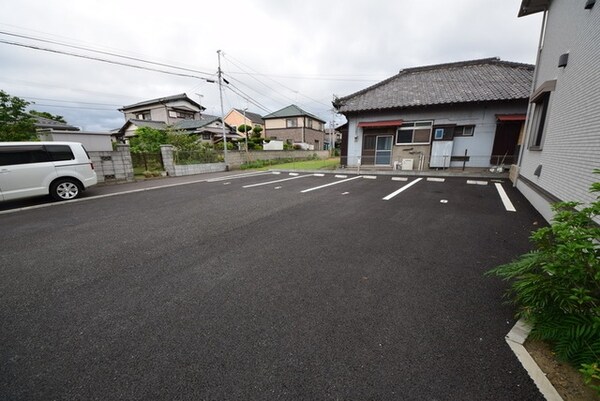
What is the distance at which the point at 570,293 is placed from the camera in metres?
1.65

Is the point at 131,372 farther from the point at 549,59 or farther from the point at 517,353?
the point at 549,59

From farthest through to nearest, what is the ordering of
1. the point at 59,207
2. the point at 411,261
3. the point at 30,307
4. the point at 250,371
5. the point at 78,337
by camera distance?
the point at 59,207, the point at 411,261, the point at 30,307, the point at 78,337, the point at 250,371

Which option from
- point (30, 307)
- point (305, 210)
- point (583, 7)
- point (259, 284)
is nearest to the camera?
point (30, 307)

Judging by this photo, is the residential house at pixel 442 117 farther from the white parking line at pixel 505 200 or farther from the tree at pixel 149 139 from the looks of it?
the tree at pixel 149 139

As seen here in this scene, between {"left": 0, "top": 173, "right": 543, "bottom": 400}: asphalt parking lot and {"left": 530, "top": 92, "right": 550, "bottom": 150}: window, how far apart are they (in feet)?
10.9

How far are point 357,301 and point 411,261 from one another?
1.16m

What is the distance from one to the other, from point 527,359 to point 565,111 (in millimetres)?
5450

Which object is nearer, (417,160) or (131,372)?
(131,372)

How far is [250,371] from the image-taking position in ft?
5.13

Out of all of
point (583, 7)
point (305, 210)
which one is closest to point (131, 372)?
point (305, 210)

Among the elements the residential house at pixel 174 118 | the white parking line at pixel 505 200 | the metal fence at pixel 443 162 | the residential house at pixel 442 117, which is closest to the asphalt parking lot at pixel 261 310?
the white parking line at pixel 505 200

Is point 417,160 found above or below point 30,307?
above

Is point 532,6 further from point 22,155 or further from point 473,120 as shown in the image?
point 22,155

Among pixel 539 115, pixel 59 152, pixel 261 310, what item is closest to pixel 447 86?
pixel 539 115
